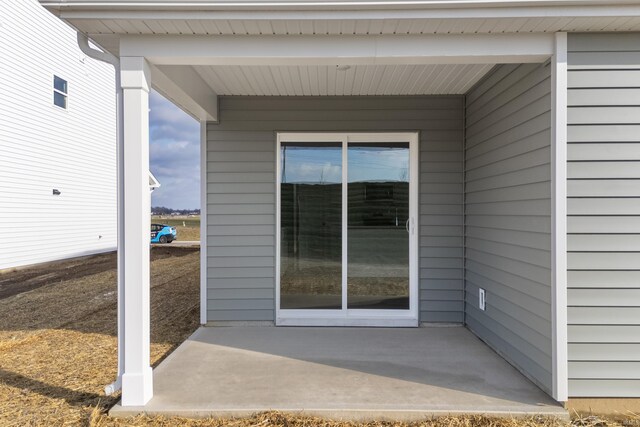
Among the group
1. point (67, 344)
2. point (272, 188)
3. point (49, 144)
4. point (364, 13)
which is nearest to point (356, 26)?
point (364, 13)

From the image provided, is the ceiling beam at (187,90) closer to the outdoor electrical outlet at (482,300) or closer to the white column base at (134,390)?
the white column base at (134,390)

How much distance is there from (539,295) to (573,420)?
2.46 feet

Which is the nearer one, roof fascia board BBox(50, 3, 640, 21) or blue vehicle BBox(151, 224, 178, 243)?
roof fascia board BBox(50, 3, 640, 21)

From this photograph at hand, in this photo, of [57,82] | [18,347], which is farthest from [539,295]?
[57,82]

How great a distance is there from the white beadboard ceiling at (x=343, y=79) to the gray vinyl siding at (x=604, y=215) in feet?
3.31

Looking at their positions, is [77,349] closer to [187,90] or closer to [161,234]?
[187,90]

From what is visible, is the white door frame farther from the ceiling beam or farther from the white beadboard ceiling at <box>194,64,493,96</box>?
the ceiling beam

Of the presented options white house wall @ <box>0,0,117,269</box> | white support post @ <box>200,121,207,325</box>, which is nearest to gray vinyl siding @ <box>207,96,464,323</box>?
white support post @ <box>200,121,207,325</box>

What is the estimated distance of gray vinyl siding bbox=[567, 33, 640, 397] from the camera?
99.6 inches

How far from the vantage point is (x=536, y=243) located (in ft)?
9.09

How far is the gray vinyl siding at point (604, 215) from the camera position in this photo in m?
2.53

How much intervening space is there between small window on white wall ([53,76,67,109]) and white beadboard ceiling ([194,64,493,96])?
8.58 meters

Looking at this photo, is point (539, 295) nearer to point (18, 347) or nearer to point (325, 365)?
point (325, 365)

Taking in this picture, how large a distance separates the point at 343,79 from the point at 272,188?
1352 millimetres
